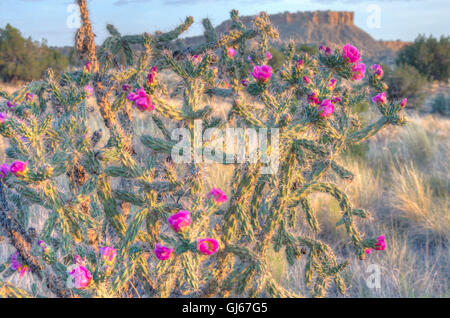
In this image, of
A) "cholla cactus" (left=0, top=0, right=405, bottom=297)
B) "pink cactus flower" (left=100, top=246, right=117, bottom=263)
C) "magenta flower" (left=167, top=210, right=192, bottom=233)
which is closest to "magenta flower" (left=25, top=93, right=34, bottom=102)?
"cholla cactus" (left=0, top=0, right=405, bottom=297)

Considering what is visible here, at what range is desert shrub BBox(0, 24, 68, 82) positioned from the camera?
50.8 feet

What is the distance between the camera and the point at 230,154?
168 centimetres

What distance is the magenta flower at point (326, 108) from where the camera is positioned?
1622 mm

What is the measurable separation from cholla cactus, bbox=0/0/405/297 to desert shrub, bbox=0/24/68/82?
1449cm

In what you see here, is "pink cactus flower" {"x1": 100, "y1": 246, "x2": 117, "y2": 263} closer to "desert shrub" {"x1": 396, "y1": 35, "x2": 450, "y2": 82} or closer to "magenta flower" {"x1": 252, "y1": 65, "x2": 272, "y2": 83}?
"magenta flower" {"x1": 252, "y1": 65, "x2": 272, "y2": 83}

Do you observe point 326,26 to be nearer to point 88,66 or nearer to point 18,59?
point 18,59

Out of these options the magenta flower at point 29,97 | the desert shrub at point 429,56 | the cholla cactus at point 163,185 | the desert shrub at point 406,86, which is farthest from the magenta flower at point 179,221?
the desert shrub at point 429,56

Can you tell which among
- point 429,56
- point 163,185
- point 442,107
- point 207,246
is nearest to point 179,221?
point 207,246

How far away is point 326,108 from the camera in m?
1.63

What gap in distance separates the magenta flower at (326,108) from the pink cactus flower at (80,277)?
3.65 ft
